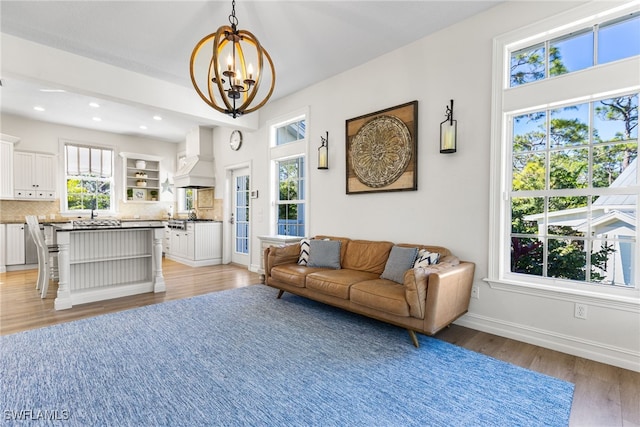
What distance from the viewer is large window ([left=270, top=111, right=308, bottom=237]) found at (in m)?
4.88

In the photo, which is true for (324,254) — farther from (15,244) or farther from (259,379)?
(15,244)

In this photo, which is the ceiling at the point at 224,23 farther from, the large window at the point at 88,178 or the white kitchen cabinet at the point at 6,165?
the large window at the point at 88,178

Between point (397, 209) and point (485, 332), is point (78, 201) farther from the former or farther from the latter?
point (485, 332)

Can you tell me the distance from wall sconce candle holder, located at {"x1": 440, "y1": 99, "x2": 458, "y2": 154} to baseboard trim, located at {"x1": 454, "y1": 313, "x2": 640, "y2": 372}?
5.56 feet

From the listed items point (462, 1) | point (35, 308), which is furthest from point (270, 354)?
point (462, 1)

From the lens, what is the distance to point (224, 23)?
10.2 feet

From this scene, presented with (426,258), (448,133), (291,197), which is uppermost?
(448,133)

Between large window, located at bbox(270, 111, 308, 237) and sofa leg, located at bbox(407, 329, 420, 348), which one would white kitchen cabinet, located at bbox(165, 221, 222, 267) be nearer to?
large window, located at bbox(270, 111, 308, 237)

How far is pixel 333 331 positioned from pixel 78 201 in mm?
7179

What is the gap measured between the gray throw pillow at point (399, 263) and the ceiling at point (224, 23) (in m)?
2.38

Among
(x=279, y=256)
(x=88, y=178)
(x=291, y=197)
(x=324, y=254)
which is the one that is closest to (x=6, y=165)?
(x=88, y=178)

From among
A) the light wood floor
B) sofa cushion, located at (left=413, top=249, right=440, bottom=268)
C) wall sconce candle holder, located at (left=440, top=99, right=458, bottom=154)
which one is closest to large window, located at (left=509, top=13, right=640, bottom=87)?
wall sconce candle holder, located at (left=440, top=99, right=458, bottom=154)

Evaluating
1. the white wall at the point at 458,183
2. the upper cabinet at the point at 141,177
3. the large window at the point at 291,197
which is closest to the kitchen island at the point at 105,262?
the large window at the point at 291,197

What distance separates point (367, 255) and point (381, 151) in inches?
51.1
